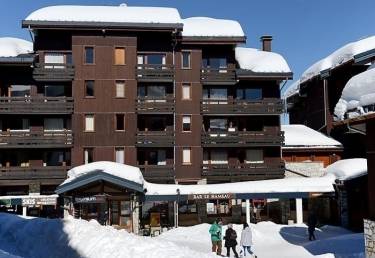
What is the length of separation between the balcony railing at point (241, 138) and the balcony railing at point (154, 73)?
5008mm

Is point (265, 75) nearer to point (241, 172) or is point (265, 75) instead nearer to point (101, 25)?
point (241, 172)

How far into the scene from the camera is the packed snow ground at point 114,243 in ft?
52.1

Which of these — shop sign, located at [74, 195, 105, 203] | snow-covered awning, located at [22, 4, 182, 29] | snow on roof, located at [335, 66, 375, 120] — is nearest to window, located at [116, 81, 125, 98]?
snow-covered awning, located at [22, 4, 182, 29]

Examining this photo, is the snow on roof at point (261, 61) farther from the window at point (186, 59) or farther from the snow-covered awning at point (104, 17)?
the snow-covered awning at point (104, 17)

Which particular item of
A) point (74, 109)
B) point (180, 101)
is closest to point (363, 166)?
point (180, 101)

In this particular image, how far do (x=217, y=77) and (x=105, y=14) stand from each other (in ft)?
31.5

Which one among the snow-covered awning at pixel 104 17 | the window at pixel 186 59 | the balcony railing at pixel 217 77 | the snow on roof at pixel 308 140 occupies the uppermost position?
the snow-covered awning at pixel 104 17

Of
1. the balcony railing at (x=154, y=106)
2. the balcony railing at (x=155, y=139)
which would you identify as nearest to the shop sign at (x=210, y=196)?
the balcony railing at (x=155, y=139)

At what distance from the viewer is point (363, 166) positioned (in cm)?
3127

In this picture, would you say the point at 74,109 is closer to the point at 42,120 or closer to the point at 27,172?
the point at 42,120

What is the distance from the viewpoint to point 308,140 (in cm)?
4091

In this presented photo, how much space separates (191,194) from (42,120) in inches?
517

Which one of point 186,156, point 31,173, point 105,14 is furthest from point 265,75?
point 31,173

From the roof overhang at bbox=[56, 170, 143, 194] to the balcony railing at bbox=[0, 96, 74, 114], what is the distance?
795 cm
